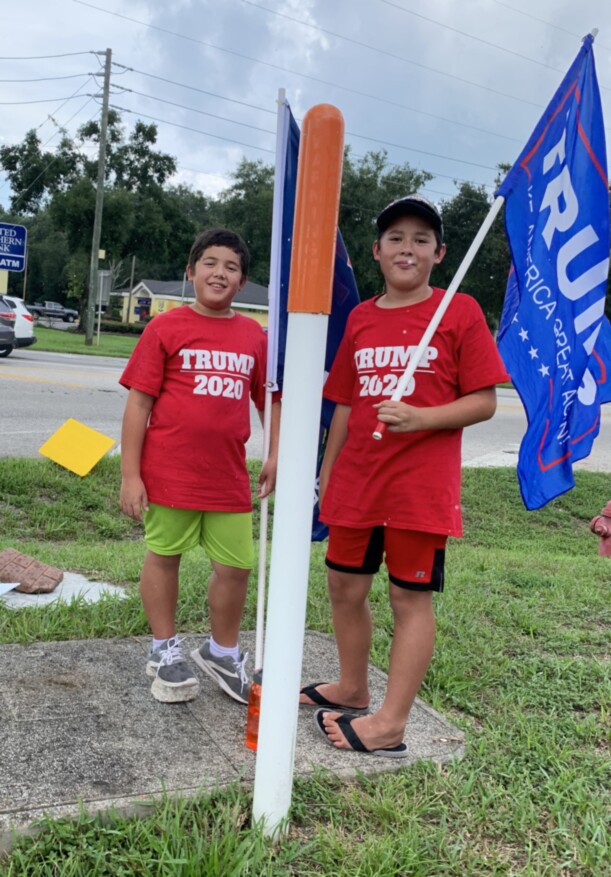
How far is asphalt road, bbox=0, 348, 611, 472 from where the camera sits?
27.3 ft

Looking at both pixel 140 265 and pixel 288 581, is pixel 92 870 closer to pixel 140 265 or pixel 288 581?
pixel 288 581

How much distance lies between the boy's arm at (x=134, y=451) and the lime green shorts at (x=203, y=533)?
3.0 inches

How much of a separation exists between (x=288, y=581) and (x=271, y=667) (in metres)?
0.22

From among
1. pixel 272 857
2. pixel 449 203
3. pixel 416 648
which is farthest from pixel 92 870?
pixel 449 203

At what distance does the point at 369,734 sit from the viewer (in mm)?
2488

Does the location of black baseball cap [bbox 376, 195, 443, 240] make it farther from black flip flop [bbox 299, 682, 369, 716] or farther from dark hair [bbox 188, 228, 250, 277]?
black flip flop [bbox 299, 682, 369, 716]

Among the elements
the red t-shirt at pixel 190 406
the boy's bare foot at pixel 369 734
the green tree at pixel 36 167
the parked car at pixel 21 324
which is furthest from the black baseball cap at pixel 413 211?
the green tree at pixel 36 167

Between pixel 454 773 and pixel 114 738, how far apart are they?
1.03m

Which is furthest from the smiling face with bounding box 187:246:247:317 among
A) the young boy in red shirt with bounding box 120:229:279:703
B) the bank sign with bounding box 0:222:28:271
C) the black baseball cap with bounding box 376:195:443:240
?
the bank sign with bounding box 0:222:28:271

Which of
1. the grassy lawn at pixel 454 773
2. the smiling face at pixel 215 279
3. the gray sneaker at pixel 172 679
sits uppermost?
the smiling face at pixel 215 279

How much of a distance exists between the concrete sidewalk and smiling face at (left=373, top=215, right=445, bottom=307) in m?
1.44

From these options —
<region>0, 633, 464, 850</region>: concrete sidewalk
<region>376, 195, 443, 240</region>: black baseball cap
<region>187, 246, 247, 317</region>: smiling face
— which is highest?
<region>376, 195, 443, 240</region>: black baseball cap

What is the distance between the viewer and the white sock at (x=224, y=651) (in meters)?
2.89

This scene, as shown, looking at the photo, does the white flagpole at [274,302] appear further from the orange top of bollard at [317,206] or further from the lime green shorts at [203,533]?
the orange top of bollard at [317,206]
